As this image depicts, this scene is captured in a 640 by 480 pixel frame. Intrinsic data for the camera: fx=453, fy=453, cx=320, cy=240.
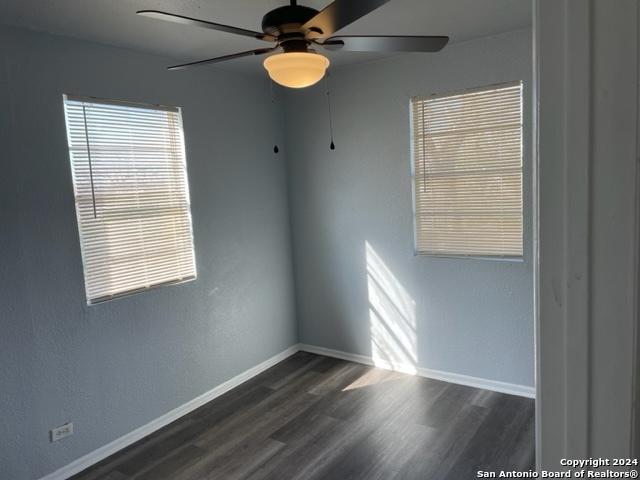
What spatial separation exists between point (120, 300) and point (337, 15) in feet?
7.38

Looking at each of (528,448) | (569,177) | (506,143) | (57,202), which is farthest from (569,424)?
(506,143)

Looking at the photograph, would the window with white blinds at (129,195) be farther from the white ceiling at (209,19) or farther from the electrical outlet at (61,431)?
the electrical outlet at (61,431)

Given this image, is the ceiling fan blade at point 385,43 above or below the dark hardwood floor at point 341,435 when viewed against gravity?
above

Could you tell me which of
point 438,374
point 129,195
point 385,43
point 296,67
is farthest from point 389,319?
point 296,67

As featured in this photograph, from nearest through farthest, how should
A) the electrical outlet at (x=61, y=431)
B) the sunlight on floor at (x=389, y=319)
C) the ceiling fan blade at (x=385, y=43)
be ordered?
the ceiling fan blade at (x=385, y=43)
the electrical outlet at (x=61, y=431)
the sunlight on floor at (x=389, y=319)

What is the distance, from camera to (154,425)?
3.16 m

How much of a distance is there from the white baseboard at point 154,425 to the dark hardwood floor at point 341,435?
5 cm

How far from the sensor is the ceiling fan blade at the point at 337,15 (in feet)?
4.86

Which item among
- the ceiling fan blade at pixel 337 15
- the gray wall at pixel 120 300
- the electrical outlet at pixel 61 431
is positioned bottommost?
the electrical outlet at pixel 61 431

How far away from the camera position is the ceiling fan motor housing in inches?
68.1

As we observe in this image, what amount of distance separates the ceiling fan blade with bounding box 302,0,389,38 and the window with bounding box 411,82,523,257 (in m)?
1.83

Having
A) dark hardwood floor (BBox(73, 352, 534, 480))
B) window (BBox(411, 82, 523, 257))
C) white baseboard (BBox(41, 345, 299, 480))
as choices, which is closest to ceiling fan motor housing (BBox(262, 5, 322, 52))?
window (BBox(411, 82, 523, 257))

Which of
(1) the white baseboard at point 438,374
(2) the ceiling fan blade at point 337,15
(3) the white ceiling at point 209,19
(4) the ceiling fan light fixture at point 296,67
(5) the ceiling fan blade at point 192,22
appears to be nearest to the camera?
(2) the ceiling fan blade at point 337,15

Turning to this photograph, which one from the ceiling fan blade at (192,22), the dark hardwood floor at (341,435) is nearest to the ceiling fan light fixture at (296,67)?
the ceiling fan blade at (192,22)
